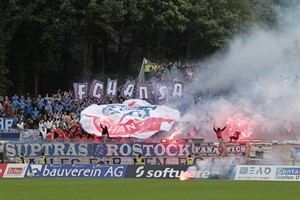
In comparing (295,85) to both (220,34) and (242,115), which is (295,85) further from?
(220,34)

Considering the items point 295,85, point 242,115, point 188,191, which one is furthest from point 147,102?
point 188,191

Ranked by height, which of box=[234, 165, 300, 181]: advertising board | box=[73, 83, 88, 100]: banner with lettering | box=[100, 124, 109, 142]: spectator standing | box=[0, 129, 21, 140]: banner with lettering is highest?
box=[73, 83, 88, 100]: banner with lettering

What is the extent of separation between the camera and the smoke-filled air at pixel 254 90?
181 ft

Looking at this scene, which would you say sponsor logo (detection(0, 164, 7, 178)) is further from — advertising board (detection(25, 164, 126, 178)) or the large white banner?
the large white banner

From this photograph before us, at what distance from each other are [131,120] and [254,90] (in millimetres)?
10674

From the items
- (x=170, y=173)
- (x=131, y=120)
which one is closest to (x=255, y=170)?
(x=170, y=173)

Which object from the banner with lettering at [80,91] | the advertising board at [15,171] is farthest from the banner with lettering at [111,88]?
the advertising board at [15,171]

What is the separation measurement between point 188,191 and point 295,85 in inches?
973

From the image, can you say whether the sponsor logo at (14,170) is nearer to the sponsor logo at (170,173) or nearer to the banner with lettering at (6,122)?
the sponsor logo at (170,173)

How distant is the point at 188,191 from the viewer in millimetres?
35688

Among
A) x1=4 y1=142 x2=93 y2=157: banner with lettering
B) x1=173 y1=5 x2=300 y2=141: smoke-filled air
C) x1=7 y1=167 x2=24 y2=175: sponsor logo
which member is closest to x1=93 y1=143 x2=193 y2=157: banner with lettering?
x1=4 y1=142 x2=93 y2=157: banner with lettering

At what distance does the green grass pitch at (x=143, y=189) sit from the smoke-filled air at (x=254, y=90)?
1278 centimetres

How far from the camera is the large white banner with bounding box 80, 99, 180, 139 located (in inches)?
2103

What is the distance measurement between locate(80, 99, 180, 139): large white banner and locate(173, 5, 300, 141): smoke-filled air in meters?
1.40
